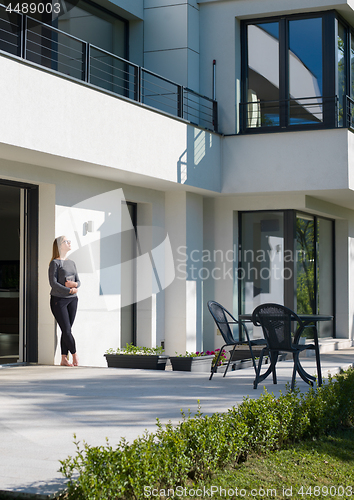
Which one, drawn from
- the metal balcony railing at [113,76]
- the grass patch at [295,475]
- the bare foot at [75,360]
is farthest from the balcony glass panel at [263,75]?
the grass patch at [295,475]

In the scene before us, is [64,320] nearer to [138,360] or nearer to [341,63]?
[138,360]

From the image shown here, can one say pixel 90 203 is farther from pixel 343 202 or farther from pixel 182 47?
pixel 343 202

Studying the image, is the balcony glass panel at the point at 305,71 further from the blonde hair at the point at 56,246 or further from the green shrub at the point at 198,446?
the green shrub at the point at 198,446

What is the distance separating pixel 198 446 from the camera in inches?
153

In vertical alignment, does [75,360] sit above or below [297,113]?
below

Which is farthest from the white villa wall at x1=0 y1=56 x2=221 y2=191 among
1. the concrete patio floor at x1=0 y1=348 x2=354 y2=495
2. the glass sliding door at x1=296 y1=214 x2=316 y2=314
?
the concrete patio floor at x1=0 y1=348 x2=354 y2=495

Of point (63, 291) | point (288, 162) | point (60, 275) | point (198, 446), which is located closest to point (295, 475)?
point (198, 446)

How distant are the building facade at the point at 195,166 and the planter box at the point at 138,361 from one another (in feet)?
2.57

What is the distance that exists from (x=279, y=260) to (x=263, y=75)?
3.71 m

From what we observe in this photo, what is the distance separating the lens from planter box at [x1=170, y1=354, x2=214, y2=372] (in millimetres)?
9383

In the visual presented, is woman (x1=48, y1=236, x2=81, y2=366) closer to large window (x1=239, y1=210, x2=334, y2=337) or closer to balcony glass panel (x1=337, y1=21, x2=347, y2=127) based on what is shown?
large window (x1=239, y1=210, x2=334, y2=337)

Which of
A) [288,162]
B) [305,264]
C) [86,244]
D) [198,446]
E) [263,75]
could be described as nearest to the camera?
[198,446]

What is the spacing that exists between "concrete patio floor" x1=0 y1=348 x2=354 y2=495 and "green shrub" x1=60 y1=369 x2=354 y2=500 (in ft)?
0.78

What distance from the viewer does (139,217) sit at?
12.2 m
